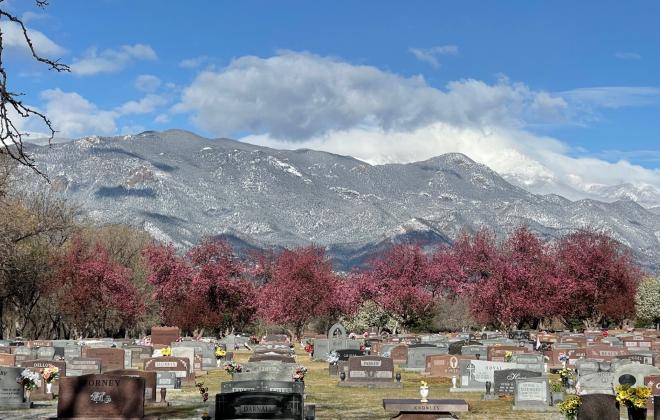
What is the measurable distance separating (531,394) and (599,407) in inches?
305

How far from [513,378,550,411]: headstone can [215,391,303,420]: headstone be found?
11410 millimetres

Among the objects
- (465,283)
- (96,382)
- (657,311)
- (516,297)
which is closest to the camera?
(96,382)

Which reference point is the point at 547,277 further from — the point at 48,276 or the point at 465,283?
the point at 48,276

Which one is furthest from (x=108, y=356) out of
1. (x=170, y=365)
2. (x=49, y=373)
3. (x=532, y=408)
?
(x=532, y=408)

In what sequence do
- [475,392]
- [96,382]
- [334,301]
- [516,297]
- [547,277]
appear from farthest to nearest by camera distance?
[334,301]
[547,277]
[516,297]
[475,392]
[96,382]

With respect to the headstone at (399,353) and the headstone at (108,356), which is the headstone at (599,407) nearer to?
the headstone at (108,356)

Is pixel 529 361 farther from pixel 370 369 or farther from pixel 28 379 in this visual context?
pixel 28 379

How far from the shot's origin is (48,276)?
62844 millimetres

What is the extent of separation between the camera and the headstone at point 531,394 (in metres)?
27.1

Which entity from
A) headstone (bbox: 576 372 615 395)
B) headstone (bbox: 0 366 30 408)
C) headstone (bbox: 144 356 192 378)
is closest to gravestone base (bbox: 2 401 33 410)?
headstone (bbox: 0 366 30 408)

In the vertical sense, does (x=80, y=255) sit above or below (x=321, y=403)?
above

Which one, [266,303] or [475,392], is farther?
[266,303]

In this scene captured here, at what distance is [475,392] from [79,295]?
39.2m

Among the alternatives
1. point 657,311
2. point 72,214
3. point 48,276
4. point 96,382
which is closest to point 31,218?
point 48,276
